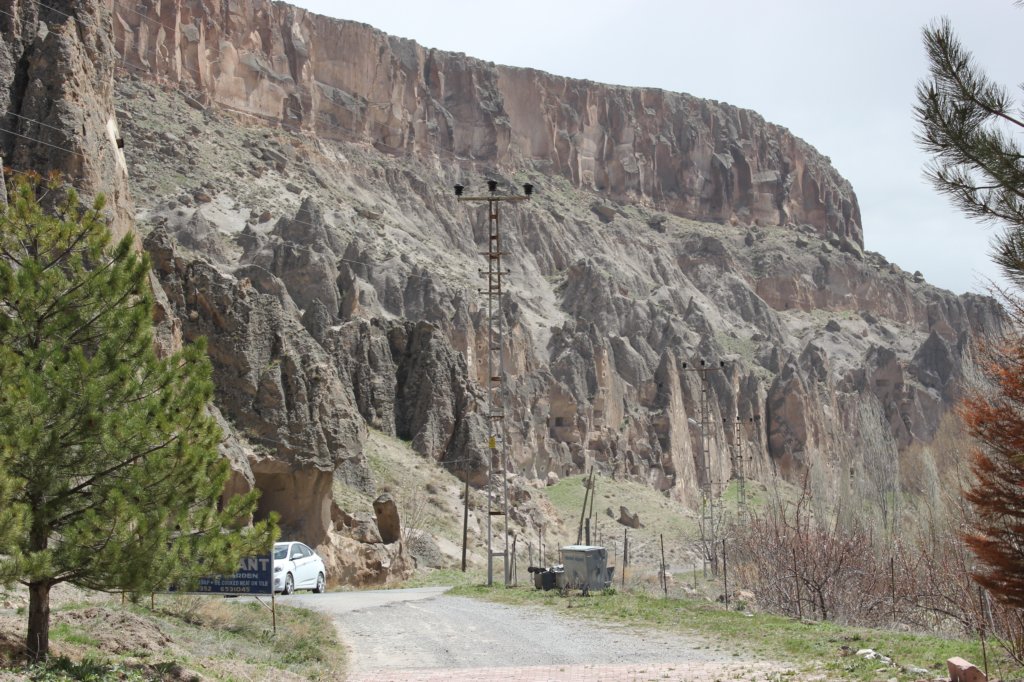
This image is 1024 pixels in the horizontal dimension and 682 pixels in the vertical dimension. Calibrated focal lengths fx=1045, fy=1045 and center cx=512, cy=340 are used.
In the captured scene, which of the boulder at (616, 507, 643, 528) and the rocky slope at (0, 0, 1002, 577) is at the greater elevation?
the rocky slope at (0, 0, 1002, 577)

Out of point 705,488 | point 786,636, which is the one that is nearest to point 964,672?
point 786,636

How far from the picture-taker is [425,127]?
136125 millimetres

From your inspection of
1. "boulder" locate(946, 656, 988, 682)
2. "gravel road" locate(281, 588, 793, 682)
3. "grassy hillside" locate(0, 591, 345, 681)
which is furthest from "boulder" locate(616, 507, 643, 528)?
"boulder" locate(946, 656, 988, 682)

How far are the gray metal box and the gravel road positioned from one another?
279 centimetres

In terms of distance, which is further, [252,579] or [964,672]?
[252,579]

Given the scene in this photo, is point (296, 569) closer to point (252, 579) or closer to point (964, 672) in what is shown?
point (252, 579)

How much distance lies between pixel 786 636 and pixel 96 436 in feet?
34.8

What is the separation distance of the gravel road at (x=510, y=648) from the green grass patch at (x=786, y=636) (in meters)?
0.58

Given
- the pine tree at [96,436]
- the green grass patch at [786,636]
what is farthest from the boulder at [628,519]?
the pine tree at [96,436]

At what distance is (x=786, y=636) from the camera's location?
15.9m

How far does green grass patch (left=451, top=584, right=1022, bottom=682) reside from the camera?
12828 millimetres

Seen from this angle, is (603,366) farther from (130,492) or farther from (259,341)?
(130,492)

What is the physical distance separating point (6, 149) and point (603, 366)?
6239 centimetres

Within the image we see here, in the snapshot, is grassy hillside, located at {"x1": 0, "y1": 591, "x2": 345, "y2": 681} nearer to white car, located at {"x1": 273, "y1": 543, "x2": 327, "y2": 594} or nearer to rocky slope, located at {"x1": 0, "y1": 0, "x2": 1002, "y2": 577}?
white car, located at {"x1": 273, "y1": 543, "x2": 327, "y2": 594}
